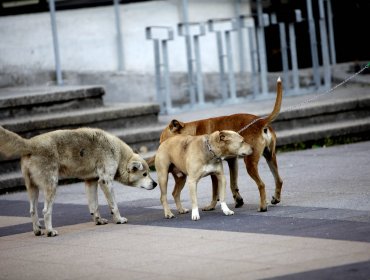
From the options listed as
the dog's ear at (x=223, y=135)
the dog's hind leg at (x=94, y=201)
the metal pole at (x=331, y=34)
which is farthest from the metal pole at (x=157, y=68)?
the dog's ear at (x=223, y=135)

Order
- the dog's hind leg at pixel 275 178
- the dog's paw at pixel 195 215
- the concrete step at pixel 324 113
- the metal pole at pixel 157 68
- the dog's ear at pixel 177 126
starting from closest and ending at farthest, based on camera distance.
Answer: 1. the dog's paw at pixel 195 215
2. the dog's hind leg at pixel 275 178
3. the dog's ear at pixel 177 126
4. the concrete step at pixel 324 113
5. the metal pole at pixel 157 68

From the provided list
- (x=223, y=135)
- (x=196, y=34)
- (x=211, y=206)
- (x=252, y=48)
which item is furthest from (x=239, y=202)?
(x=252, y=48)

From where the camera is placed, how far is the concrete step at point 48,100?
55.5ft

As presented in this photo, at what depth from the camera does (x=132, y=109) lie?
17.4m

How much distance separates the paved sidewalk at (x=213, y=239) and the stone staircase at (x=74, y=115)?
2621 mm

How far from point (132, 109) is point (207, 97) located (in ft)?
10.8

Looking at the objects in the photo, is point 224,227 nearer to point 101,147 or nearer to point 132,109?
point 101,147

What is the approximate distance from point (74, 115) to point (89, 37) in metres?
3.25

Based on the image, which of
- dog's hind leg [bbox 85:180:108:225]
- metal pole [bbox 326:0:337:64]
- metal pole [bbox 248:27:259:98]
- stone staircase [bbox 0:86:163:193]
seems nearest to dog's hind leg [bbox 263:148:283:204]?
dog's hind leg [bbox 85:180:108:225]

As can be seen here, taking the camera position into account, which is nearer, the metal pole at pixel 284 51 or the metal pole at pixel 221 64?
the metal pole at pixel 221 64

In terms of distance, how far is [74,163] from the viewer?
37.3ft

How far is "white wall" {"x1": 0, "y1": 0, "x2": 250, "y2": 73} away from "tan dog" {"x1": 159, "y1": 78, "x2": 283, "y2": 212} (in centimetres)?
765

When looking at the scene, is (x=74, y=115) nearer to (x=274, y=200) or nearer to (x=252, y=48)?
(x=252, y=48)

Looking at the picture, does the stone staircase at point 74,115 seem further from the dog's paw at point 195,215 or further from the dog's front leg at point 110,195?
the dog's paw at point 195,215
